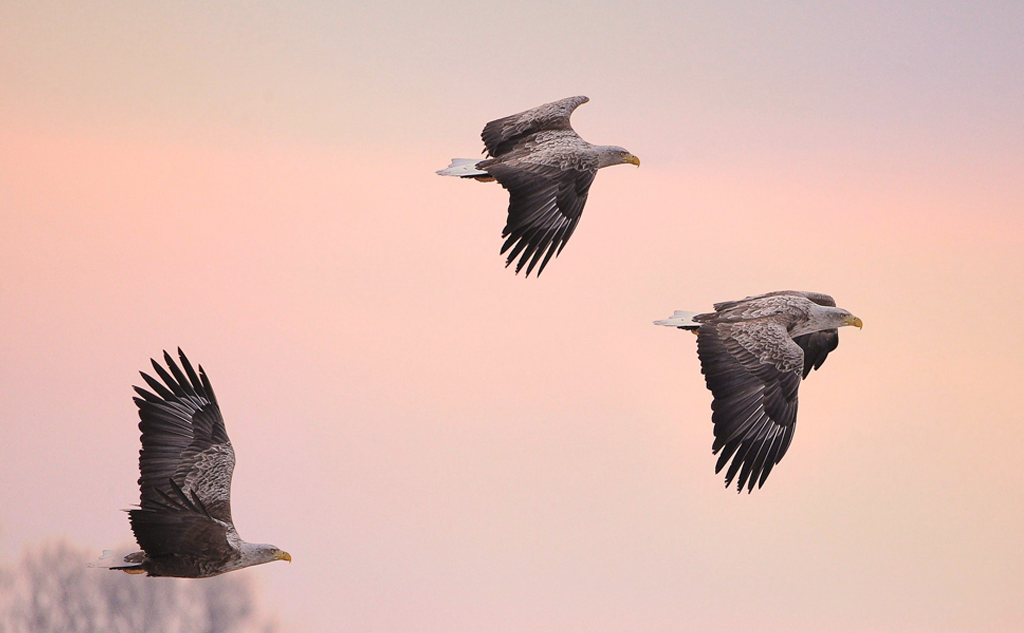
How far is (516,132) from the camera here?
58.6 feet

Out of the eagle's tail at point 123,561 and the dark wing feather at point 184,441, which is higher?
the dark wing feather at point 184,441

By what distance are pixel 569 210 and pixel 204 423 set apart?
4.34 metres

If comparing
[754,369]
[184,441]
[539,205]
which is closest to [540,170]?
[539,205]

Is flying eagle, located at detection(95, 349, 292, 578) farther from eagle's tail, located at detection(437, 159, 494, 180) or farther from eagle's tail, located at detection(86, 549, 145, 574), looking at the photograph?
eagle's tail, located at detection(437, 159, 494, 180)

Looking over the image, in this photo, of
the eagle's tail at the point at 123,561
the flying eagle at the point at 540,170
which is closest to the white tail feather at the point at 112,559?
the eagle's tail at the point at 123,561

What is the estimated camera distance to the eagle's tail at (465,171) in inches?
647

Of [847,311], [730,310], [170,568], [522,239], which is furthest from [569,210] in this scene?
[170,568]

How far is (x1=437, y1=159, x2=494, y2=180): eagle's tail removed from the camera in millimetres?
16438

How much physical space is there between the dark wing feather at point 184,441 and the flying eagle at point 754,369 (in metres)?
4.61

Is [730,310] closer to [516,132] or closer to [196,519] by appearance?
[516,132]

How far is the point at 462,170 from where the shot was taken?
54.3 feet

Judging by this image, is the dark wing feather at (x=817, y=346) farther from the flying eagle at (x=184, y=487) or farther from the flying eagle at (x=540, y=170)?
the flying eagle at (x=184, y=487)

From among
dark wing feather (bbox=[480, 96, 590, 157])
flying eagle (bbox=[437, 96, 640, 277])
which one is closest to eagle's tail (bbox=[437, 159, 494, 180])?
flying eagle (bbox=[437, 96, 640, 277])

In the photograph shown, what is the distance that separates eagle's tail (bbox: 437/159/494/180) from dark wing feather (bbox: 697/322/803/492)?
3.09m
